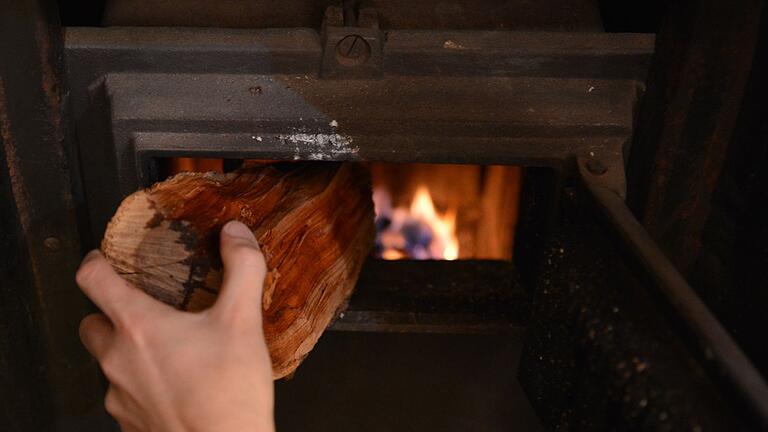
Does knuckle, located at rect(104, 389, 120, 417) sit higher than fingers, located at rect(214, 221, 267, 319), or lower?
lower

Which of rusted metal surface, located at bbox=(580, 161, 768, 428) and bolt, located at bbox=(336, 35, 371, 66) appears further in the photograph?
bolt, located at bbox=(336, 35, 371, 66)

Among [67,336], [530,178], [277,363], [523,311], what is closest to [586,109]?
[530,178]

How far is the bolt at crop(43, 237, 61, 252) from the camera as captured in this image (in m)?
0.98

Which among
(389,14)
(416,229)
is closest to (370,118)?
(389,14)

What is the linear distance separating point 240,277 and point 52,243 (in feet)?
1.47

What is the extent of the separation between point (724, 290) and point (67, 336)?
2.88ft

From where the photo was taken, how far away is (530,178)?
104cm

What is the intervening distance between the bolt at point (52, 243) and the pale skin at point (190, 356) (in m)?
0.35

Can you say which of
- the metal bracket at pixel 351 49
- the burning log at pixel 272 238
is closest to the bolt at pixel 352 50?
the metal bracket at pixel 351 49

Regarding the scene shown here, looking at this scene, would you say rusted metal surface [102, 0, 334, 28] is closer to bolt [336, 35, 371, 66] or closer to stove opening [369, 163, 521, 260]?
bolt [336, 35, 371, 66]

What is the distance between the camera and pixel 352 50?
839 mm

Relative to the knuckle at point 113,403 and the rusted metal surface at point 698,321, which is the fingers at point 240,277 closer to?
the knuckle at point 113,403

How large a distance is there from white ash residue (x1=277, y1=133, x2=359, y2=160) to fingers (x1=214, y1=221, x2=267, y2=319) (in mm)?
175

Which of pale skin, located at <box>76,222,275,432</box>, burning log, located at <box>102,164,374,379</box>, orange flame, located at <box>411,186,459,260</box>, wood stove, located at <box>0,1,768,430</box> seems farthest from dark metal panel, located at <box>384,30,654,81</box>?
orange flame, located at <box>411,186,459,260</box>
